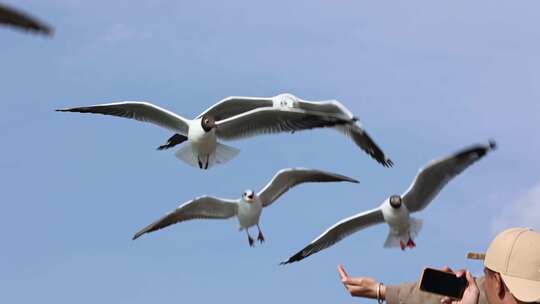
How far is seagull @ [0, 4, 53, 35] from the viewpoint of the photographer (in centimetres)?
722

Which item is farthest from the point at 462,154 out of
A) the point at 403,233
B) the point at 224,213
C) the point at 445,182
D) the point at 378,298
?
the point at 378,298

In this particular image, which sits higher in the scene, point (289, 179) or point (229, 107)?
point (229, 107)

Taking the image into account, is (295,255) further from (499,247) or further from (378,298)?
(499,247)

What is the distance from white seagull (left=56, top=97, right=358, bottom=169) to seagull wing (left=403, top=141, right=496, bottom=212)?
668mm

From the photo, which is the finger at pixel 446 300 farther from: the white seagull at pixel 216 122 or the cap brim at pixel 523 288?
the white seagull at pixel 216 122

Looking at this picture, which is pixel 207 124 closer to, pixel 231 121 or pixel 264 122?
pixel 231 121

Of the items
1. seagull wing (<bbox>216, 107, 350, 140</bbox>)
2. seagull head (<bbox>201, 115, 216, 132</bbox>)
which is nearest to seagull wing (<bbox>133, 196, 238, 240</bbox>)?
seagull head (<bbox>201, 115, 216, 132</bbox>)

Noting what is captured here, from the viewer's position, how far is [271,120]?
10688 millimetres

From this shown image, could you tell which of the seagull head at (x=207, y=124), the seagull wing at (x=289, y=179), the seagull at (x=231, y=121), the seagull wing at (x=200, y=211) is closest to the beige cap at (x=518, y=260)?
the seagull at (x=231, y=121)

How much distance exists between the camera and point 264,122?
35.2ft

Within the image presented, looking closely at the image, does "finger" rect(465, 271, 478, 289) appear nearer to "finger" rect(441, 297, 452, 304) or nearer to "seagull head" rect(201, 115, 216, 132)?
"finger" rect(441, 297, 452, 304)

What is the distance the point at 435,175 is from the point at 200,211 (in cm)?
284

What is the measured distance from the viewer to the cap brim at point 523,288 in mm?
2443

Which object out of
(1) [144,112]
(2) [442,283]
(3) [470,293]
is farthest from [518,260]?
(1) [144,112]
